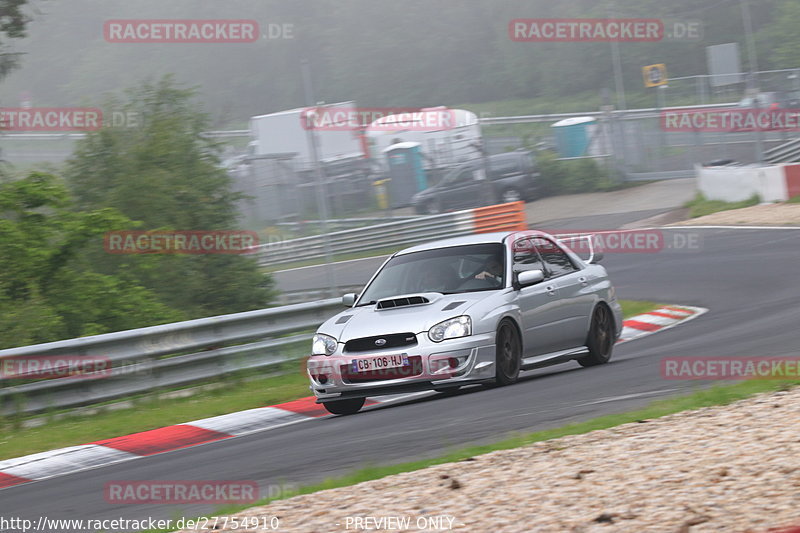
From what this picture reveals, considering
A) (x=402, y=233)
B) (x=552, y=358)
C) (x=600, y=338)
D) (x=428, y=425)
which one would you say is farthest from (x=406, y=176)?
(x=428, y=425)

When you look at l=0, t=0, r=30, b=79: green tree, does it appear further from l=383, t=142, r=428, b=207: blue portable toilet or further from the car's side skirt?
l=383, t=142, r=428, b=207: blue portable toilet

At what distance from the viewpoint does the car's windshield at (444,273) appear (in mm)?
10922

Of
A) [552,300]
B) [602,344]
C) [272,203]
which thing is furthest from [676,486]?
[272,203]

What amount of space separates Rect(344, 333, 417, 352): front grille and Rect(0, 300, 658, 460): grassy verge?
7.40ft

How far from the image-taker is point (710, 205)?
3294 cm

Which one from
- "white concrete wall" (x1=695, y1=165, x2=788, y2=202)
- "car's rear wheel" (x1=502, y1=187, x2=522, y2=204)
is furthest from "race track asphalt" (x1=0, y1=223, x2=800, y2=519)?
"car's rear wheel" (x1=502, y1=187, x2=522, y2=204)

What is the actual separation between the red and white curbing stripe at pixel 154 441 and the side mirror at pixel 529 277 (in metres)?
1.95

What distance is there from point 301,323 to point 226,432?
399 centimetres

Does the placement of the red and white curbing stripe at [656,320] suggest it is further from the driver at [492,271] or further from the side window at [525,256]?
the driver at [492,271]

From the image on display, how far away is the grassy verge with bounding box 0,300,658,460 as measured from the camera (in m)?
10.9

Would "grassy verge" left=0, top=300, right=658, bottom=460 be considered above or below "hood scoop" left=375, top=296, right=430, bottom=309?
below

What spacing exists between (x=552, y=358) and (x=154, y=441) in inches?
153

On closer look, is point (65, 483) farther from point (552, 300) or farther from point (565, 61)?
point (565, 61)

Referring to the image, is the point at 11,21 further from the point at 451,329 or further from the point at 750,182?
the point at 750,182
